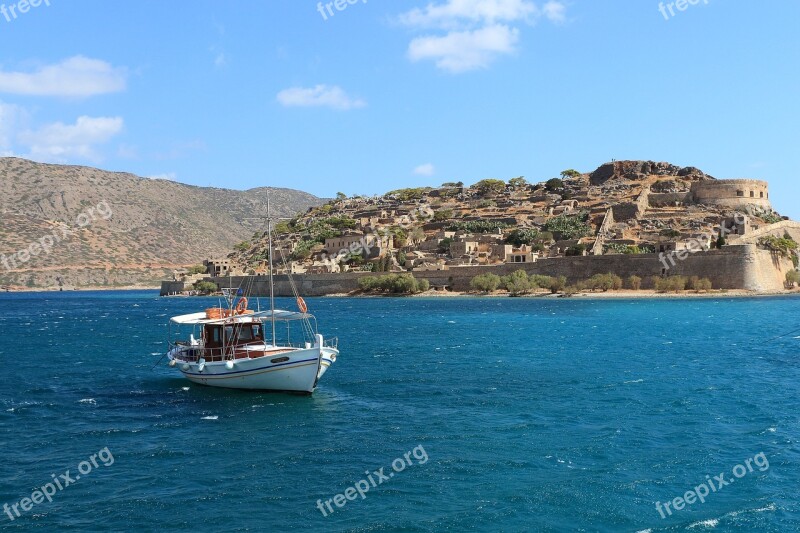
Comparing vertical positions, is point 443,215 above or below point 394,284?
above

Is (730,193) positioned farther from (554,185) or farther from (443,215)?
(443,215)

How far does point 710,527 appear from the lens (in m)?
11.7

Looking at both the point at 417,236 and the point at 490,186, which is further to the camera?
the point at 490,186

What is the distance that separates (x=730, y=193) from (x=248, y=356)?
77.7 meters

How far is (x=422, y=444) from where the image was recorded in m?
16.1

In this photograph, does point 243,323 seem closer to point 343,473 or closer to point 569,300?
point 343,473

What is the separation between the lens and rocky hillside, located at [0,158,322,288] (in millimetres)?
134000

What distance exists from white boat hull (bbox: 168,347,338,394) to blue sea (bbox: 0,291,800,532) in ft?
1.44

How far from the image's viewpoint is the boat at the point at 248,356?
2180cm

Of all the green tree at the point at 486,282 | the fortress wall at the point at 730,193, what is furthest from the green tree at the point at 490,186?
the green tree at the point at 486,282

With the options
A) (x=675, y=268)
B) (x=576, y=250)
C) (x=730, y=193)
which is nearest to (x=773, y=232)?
(x=675, y=268)

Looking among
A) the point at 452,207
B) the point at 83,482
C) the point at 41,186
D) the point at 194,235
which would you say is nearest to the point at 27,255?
the point at 41,186

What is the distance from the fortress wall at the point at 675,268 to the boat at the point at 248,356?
37055 mm

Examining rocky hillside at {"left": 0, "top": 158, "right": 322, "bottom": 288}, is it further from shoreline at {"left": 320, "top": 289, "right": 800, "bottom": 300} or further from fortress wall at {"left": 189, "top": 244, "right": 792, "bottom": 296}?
shoreline at {"left": 320, "top": 289, "right": 800, "bottom": 300}
